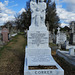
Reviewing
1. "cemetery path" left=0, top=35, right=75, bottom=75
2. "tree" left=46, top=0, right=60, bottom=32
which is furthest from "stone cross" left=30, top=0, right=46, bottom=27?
"tree" left=46, top=0, right=60, bottom=32

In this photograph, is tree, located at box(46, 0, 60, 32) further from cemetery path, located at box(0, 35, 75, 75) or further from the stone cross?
the stone cross

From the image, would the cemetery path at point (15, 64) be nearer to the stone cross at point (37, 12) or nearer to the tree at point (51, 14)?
the stone cross at point (37, 12)

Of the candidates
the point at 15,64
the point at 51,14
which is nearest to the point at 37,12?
the point at 15,64

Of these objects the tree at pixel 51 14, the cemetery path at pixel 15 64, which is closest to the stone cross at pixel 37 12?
the cemetery path at pixel 15 64

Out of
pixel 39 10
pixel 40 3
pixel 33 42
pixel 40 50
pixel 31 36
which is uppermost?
pixel 40 3

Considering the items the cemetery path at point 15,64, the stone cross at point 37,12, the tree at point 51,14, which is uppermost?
the tree at point 51,14

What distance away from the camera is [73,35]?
13.3 m

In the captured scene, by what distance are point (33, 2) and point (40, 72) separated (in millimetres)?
3946

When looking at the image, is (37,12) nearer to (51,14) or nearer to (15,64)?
(15,64)

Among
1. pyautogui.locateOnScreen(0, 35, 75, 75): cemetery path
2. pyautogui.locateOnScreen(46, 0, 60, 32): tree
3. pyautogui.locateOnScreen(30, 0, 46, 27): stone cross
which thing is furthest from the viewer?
pyautogui.locateOnScreen(46, 0, 60, 32): tree

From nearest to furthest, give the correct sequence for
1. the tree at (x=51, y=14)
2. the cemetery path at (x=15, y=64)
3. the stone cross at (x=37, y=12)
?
the cemetery path at (x=15, y=64) → the stone cross at (x=37, y=12) → the tree at (x=51, y=14)

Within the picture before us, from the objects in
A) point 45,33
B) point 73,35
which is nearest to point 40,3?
point 45,33

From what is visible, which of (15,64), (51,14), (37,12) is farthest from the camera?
(51,14)

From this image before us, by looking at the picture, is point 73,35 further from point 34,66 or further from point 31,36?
point 34,66
